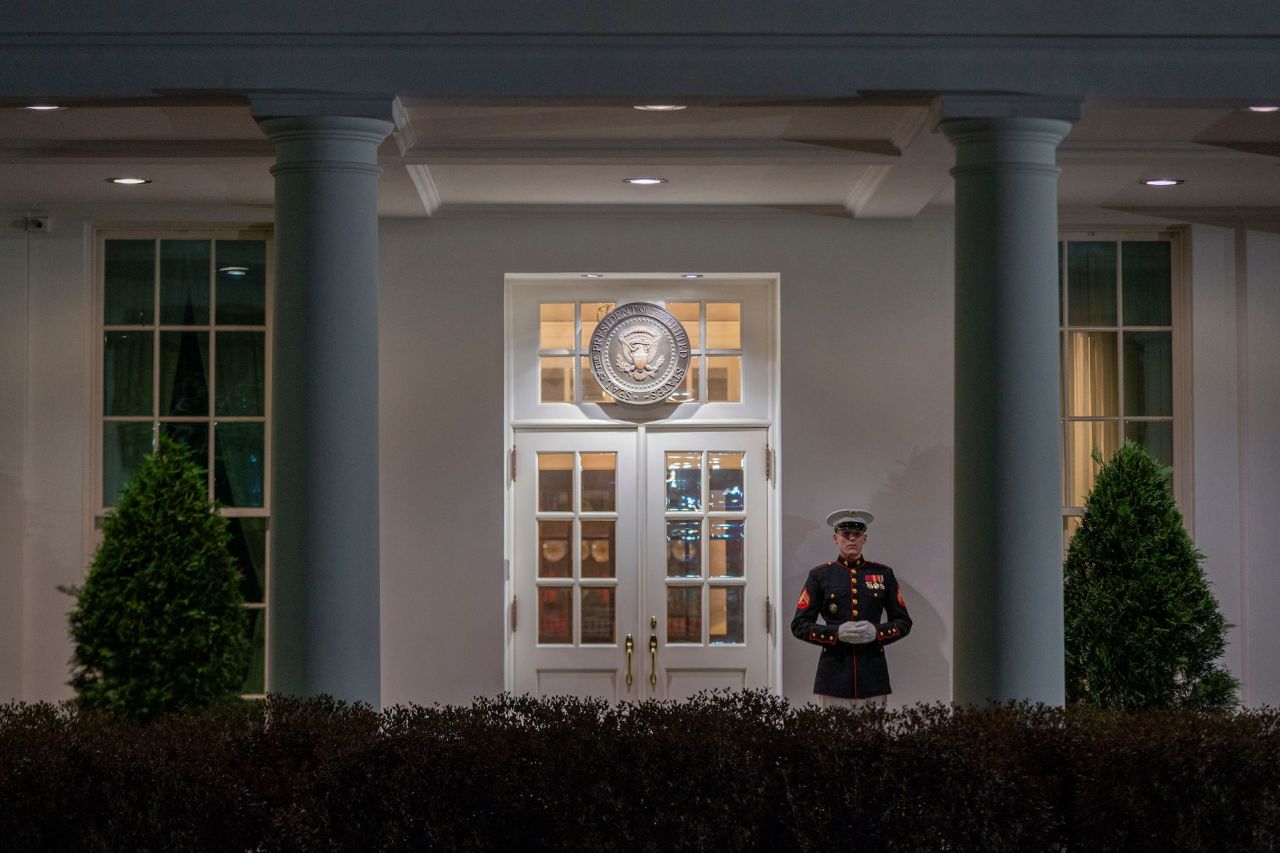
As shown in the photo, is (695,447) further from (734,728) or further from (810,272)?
(734,728)

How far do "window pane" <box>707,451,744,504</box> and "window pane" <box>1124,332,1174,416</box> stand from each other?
101 inches

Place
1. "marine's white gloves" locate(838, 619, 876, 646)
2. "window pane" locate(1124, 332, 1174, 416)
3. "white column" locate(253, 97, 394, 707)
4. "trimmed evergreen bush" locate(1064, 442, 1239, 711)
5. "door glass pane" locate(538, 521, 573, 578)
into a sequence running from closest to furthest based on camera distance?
"white column" locate(253, 97, 394, 707)
"trimmed evergreen bush" locate(1064, 442, 1239, 711)
"marine's white gloves" locate(838, 619, 876, 646)
"window pane" locate(1124, 332, 1174, 416)
"door glass pane" locate(538, 521, 573, 578)

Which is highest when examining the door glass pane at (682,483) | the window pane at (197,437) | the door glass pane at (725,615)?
the window pane at (197,437)

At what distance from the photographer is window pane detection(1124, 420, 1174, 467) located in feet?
29.1

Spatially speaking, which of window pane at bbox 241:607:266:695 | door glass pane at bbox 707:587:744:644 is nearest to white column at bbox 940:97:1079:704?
door glass pane at bbox 707:587:744:644

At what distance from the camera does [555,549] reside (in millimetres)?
8977

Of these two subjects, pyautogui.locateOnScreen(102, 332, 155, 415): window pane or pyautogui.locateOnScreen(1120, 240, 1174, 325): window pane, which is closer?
pyautogui.locateOnScreen(102, 332, 155, 415): window pane

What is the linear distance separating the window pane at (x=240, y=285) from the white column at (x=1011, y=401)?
472 centimetres

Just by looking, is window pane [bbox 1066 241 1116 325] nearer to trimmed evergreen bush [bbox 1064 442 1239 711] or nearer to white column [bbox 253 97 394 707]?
trimmed evergreen bush [bbox 1064 442 1239 711]

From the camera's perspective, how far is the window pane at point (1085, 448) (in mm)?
8906

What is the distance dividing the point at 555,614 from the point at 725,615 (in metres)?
1.11

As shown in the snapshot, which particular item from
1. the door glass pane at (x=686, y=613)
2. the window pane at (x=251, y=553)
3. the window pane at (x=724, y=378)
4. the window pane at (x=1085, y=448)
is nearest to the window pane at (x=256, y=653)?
the window pane at (x=251, y=553)

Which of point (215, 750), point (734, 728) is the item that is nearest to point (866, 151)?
point (734, 728)

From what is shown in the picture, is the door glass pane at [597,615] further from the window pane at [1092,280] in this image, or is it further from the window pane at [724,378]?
the window pane at [1092,280]
